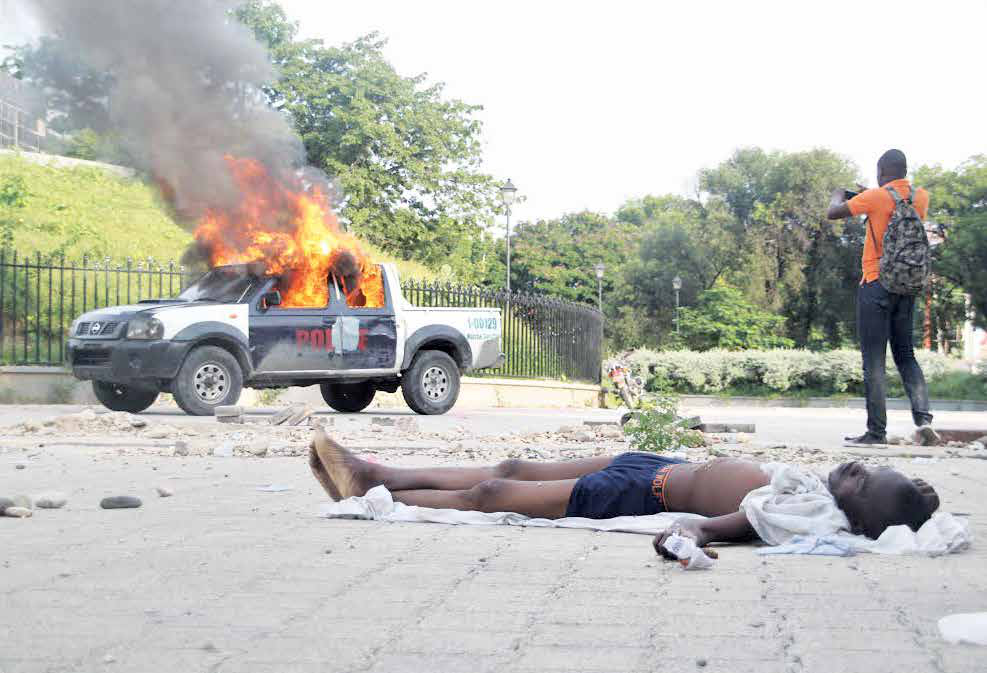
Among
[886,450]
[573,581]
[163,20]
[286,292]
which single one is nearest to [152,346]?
[286,292]

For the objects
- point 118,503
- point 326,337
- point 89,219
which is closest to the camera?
point 118,503

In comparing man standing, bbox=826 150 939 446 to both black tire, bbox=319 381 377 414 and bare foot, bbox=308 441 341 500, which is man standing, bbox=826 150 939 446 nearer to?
bare foot, bbox=308 441 341 500

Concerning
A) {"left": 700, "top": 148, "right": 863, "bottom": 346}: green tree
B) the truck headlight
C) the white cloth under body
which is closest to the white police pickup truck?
the truck headlight

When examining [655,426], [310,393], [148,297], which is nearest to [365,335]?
[310,393]

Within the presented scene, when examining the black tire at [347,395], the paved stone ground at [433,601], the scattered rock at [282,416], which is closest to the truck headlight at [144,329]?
the scattered rock at [282,416]

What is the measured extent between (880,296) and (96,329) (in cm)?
936

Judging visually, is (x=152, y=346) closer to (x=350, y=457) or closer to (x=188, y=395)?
(x=188, y=395)

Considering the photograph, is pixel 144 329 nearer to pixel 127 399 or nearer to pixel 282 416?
pixel 127 399

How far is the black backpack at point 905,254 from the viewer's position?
9844 mm

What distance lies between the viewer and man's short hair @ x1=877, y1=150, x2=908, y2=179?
33.7ft

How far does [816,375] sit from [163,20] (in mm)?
34934

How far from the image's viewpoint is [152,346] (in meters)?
14.5

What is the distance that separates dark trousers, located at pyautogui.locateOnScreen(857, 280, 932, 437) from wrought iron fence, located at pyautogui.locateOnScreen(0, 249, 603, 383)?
34.0 ft

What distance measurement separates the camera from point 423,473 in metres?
5.54
